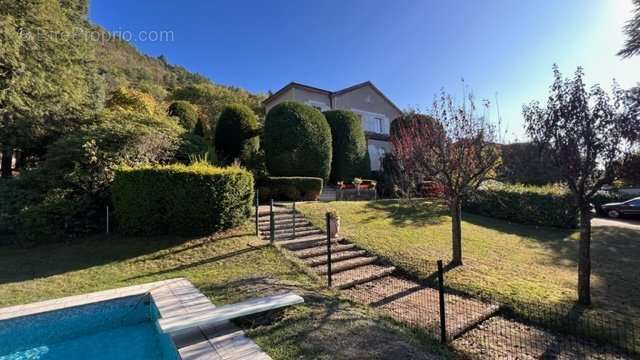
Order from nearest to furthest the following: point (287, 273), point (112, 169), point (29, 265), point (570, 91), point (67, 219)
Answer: point (570, 91)
point (287, 273)
point (29, 265)
point (67, 219)
point (112, 169)

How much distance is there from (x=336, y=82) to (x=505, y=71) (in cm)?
1695

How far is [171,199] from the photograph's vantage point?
31.5 feet

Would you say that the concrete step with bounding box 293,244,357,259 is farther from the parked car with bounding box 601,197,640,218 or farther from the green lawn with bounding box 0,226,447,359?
the parked car with bounding box 601,197,640,218

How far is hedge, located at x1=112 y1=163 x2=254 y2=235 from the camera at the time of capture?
9523 mm

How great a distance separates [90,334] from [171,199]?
455cm

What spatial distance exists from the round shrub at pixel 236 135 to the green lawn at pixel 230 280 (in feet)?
28.3

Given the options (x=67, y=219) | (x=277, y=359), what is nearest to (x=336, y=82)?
(x=67, y=219)

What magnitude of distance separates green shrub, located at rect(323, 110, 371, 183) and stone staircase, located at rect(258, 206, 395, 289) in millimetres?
8519

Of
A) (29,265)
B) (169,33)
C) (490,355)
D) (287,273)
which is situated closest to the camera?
(490,355)

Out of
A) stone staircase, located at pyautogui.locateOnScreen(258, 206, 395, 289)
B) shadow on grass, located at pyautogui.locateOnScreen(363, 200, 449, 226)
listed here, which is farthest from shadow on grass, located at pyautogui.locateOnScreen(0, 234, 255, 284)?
shadow on grass, located at pyautogui.locateOnScreen(363, 200, 449, 226)

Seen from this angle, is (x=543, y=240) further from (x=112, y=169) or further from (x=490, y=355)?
(x=112, y=169)

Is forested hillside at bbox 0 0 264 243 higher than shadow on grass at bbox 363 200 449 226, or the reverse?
forested hillside at bbox 0 0 264 243

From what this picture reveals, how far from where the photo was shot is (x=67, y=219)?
9797 millimetres

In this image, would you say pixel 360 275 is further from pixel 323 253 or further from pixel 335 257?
pixel 323 253
